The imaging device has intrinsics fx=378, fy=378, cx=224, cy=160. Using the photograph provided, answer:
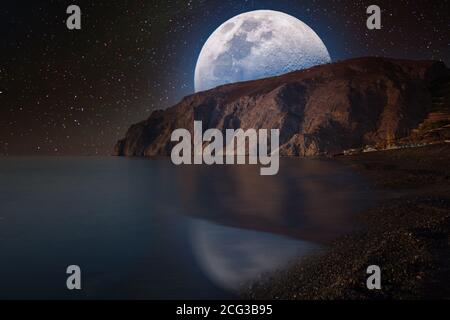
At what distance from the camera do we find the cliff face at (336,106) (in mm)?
100500

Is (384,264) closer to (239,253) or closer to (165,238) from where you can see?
(239,253)

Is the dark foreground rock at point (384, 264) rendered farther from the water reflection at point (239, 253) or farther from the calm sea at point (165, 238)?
the calm sea at point (165, 238)

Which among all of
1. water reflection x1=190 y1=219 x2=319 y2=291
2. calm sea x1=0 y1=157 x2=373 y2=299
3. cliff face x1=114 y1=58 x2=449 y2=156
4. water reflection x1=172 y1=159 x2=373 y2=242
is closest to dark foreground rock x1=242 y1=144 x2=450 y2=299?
water reflection x1=190 y1=219 x2=319 y2=291

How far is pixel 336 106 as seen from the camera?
11125cm

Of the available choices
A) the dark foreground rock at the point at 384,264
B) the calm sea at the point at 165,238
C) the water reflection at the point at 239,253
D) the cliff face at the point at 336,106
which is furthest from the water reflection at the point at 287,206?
the cliff face at the point at 336,106

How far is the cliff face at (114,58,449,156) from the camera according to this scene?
10050 cm

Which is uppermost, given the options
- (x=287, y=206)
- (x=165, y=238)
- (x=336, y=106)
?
(x=336, y=106)

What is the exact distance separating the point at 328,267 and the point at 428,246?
10.1 ft

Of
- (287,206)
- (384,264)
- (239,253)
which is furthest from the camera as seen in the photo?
(287,206)

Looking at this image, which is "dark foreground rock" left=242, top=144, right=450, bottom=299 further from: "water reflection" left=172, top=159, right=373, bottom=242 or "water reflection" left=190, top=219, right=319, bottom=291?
"water reflection" left=172, top=159, right=373, bottom=242

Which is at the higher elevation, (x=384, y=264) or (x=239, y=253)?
(x=384, y=264)

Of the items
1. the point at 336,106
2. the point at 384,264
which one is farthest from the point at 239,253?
the point at 336,106

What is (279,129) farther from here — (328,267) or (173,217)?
(328,267)

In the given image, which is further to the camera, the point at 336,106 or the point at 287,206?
the point at 336,106
